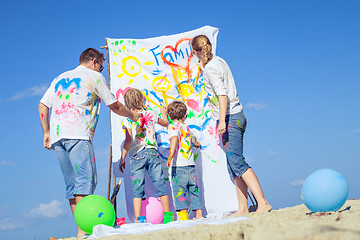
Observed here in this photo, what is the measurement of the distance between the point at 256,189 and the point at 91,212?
1.85 meters

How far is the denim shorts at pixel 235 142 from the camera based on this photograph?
4512 millimetres

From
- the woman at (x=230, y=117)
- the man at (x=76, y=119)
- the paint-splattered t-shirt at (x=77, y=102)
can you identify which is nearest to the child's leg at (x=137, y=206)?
the man at (x=76, y=119)

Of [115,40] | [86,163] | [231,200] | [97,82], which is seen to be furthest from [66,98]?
[231,200]

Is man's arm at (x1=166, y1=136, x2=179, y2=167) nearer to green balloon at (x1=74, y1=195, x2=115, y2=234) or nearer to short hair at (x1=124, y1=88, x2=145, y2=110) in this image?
short hair at (x1=124, y1=88, x2=145, y2=110)

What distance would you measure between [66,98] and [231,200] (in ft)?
9.26

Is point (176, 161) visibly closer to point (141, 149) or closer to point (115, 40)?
point (141, 149)

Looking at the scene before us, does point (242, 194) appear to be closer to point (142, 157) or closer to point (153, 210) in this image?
point (153, 210)

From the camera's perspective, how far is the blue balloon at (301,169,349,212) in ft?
12.6

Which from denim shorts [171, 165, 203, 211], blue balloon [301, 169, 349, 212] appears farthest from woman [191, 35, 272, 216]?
denim shorts [171, 165, 203, 211]

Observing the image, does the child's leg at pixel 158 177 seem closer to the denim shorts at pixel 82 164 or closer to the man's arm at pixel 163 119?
the man's arm at pixel 163 119

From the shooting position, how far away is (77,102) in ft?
14.4

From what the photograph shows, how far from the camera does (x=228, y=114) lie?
4621 millimetres

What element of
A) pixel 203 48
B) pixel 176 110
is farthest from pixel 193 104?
pixel 203 48

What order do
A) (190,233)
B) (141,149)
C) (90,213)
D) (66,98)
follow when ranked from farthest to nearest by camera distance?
1. (141,149)
2. (66,98)
3. (90,213)
4. (190,233)
